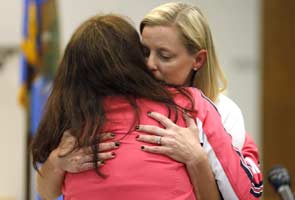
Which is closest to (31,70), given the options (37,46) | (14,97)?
(37,46)

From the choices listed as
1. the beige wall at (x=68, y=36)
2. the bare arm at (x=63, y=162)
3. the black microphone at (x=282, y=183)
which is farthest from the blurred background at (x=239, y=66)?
the black microphone at (x=282, y=183)

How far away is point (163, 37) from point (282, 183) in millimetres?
419

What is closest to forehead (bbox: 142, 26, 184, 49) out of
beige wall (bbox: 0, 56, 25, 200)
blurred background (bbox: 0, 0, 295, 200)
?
blurred background (bbox: 0, 0, 295, 200)

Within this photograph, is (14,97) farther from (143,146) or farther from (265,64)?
(143,146)

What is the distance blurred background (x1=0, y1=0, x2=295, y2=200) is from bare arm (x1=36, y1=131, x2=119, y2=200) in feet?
7.22

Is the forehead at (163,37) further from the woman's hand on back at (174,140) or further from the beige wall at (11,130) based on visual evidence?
→ the beige wall at (11,130)

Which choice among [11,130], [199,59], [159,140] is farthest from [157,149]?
[11,130]

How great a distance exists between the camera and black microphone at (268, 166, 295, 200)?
1.10 m

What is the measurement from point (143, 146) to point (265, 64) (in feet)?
9.77

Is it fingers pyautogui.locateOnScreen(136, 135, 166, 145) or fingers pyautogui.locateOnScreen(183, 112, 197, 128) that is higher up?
fingers pyautogui.locateOnScreen(183, 112, 197, 128)

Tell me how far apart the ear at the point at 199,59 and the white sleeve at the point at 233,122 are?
0.10 metres

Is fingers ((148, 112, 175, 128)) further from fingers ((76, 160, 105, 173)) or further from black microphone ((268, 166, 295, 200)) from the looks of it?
black microphone ((268, 166, 295, 200))

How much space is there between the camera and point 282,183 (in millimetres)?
1135

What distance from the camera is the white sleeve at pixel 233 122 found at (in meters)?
1.42
